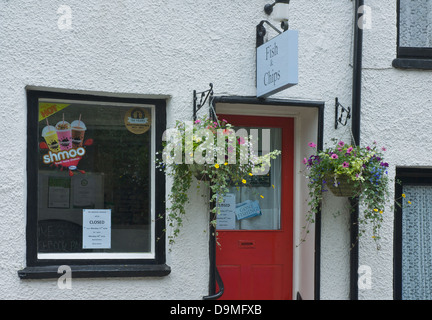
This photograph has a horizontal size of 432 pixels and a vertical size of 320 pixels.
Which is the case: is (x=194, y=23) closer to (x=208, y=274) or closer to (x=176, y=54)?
(x=176, y=54)

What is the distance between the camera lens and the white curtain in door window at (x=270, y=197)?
17.5 ft

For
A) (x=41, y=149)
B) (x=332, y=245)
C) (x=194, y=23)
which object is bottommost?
(x=332, y=245)

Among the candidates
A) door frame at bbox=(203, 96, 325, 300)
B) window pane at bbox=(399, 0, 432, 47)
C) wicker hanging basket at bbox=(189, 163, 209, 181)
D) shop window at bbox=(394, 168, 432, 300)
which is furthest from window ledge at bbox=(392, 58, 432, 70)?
wicker hanging basket at bbox=(189, 163, 209, 181)

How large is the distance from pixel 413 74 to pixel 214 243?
2540 mm

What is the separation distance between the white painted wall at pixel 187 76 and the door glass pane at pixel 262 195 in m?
0.57

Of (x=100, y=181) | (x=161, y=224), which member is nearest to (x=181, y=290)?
(x=161, y=224)

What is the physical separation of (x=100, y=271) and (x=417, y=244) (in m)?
3.14

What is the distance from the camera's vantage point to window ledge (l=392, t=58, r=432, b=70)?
5.03m

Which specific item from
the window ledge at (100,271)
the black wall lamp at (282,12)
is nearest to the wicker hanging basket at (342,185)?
the black wall lamp at (282,12)

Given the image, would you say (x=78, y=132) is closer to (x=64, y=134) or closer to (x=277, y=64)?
(x=64, y=134)

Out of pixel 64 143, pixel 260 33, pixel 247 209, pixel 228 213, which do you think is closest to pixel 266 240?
pixel 247 209

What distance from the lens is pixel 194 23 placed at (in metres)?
4.79

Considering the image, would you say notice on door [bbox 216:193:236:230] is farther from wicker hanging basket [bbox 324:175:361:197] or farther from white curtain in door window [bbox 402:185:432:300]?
white curtain in door window [bbox 402:185:432:300]

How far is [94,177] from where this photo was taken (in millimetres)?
4801
